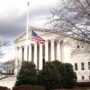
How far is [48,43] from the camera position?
4304 inches

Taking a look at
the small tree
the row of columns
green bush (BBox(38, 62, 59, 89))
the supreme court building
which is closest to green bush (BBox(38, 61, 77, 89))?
green bush (BBox(38, 62, 59, 89))

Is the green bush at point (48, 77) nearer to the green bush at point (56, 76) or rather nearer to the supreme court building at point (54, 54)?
the green bush at point (56, 76)

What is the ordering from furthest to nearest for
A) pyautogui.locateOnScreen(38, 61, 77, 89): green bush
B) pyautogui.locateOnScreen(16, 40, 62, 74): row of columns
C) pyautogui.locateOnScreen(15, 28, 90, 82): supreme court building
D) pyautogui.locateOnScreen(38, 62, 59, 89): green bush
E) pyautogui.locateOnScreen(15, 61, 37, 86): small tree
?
pyautogui.locateOnScreen(16, 40, 62, 74): row of columns → pyautogui.locateOnScreen(15, 28, 90, 82): supreme court building → pyautogui.locateOnScreen(38, 61, 77, 89): green bush → pyautogui.locateOnScreen(38, 62, 59, 89): green bush → pyautogui.locateOnScreen(15, 61, 37, 86): small tree

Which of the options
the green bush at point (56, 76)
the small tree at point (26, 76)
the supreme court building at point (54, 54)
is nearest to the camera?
the small tree at point (26, 76)

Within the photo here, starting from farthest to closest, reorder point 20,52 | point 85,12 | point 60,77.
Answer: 1. point 20,52
2. point 60,77
3. point 85,12

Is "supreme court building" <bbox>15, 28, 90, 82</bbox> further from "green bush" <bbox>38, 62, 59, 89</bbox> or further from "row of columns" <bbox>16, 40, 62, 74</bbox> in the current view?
"green bush" <bbox>38, 62, 59, 89</bbox>

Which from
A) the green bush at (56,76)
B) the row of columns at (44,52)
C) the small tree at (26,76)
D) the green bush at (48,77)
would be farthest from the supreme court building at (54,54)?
the small tree at (26,76)

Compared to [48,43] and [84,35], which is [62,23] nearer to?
[84,35]

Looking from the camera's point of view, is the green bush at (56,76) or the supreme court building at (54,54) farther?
the supreme court building at (54,54)

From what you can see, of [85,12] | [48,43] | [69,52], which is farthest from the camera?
[48,43]

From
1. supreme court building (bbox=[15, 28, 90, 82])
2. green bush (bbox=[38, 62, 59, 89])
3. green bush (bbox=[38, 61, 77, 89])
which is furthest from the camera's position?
supreme court building (bbox=[15, 28, 90, 82])

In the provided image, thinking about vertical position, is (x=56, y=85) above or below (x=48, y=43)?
below

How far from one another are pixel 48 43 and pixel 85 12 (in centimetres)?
9109

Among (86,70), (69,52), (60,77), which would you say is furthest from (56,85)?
(69,52)
